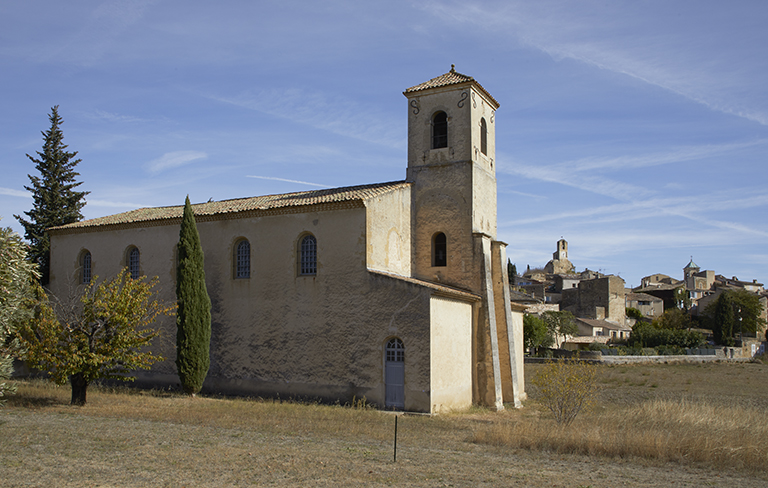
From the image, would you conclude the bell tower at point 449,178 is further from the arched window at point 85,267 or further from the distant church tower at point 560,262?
the distant church tower at point 560,262

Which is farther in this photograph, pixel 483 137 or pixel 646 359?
pixel 646 359

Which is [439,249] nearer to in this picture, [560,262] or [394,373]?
[394,373]

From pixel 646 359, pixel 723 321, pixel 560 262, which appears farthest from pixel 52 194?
pixel 560 262

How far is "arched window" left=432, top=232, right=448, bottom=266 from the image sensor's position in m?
23.5

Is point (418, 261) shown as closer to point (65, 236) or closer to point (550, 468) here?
point (550, 468)

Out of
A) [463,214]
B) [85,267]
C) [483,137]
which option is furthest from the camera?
[85,267]

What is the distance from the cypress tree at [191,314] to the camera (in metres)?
21.1

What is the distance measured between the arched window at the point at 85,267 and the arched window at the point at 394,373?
15496 mm

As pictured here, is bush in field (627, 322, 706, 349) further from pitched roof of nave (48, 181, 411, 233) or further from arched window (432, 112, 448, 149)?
pitched roof of nave (48, 181, 411, 233)

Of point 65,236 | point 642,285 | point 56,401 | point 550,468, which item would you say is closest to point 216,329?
point 56,401

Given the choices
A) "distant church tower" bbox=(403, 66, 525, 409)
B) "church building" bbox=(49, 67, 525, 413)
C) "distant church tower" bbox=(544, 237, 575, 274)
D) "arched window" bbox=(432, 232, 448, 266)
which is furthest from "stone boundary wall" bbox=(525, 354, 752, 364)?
"distant church tower" bbox=(544, 237, 575, 274)

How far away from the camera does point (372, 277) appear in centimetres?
2016

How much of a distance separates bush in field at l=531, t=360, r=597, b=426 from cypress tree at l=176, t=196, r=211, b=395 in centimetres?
1207

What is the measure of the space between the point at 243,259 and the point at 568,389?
13.3 meters
